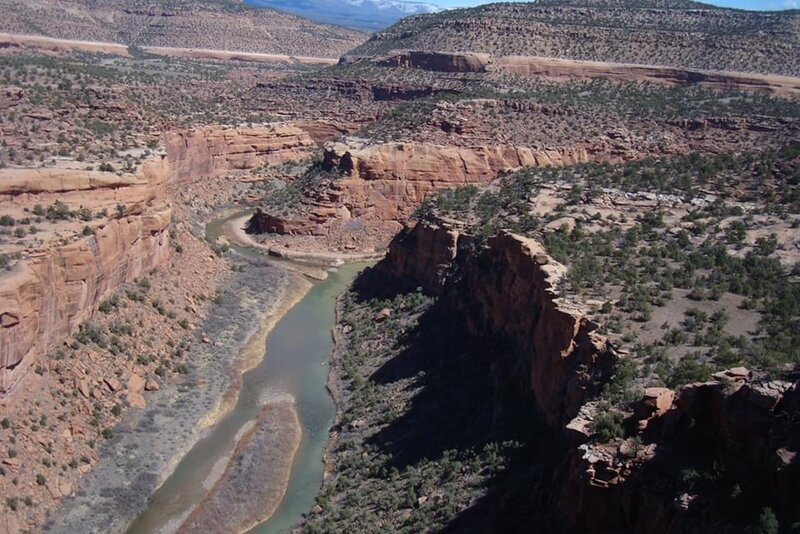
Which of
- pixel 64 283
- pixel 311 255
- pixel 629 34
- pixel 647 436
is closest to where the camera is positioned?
pixel 647 436

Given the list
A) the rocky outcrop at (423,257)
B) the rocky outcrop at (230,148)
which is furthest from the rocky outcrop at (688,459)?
the rocky outcrop at (230,148)

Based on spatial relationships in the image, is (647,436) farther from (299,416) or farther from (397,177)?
(397,177)

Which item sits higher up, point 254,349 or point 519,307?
point 519,307

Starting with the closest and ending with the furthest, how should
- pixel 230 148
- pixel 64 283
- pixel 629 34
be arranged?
pixel 64 283 → pixel 230 148 → pixel 629 34

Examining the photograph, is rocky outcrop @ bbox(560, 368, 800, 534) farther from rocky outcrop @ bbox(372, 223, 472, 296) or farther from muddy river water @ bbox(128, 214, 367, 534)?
rocky outcrop @ bbox(372, 223, 472, 296)

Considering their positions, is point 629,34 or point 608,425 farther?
point 629,34

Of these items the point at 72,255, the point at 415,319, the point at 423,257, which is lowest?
the point at 415,319

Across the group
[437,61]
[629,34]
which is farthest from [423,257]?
[629,34]
